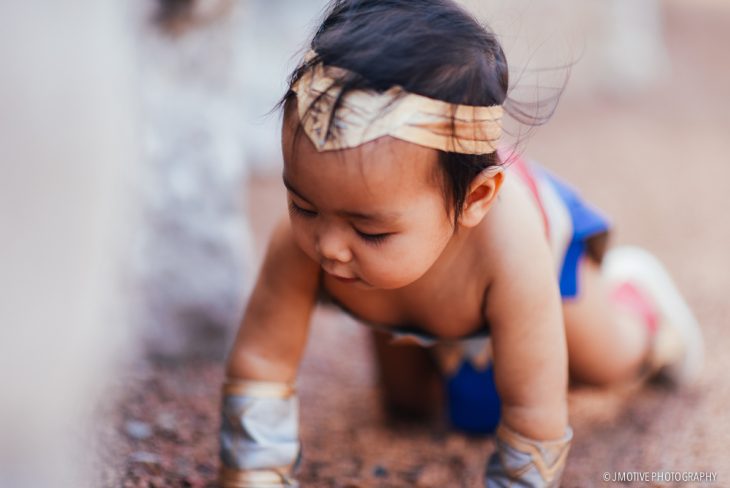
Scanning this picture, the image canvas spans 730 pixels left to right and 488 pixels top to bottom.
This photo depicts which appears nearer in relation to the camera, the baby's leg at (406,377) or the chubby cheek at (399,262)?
the chubby cheek at (399,262)

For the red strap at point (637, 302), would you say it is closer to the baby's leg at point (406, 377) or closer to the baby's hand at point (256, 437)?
the baby's leg at point (406, 377)

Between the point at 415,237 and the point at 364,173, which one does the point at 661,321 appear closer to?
the point at 415,237

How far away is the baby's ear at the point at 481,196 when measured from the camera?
1.66 m

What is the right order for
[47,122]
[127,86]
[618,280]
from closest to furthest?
[47,122]
[127,86]
[618,280]

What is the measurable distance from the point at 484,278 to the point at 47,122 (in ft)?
2.88

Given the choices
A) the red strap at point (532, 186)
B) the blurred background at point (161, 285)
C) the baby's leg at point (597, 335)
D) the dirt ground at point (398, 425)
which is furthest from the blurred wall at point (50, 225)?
the baby's leg at point (597, 335)

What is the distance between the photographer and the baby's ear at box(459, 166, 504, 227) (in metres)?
1.66

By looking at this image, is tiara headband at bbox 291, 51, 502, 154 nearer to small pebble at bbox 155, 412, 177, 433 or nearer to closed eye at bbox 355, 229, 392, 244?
closed eye at bbox 355, 229, 392, 244

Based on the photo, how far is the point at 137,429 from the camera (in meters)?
2.20

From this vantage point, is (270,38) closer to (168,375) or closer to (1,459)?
(168,375)

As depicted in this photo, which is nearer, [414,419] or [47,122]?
[47,122]

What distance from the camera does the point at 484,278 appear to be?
5.88 feet

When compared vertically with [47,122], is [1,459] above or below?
below

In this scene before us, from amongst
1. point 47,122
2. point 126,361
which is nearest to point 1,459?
point 47,122
